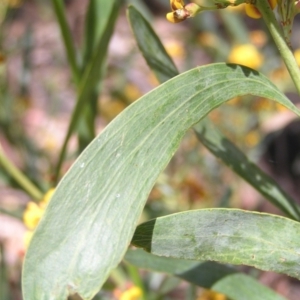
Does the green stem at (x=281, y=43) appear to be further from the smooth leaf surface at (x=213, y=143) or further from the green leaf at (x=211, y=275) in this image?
the green leaf at (x=211, y=275)

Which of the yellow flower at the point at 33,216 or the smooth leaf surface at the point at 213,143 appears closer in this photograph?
the smooth leaf surface at the point at 213,143

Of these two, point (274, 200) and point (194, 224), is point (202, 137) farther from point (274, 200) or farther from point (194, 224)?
point (194, 224)

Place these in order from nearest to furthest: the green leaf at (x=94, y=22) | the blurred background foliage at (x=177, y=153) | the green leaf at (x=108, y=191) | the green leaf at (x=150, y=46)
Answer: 1. the green leaf at (x=108, y=191)
2. the green leaf at (x=150, y=46)
3. the green leaf at (x=94, y=22)
4. the blurred background foliage at (x=177, y=153)

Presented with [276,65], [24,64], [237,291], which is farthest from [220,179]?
[237,291]

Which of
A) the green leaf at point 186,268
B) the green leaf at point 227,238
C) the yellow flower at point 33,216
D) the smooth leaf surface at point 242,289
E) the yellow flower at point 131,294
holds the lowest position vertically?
the yellow flower at point 131,294

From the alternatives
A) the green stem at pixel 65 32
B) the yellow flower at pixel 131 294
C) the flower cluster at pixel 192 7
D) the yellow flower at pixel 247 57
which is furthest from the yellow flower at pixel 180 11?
the yellow flower at pixel 247 57
